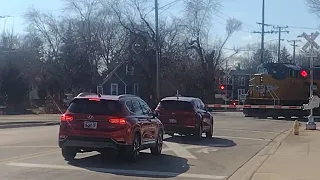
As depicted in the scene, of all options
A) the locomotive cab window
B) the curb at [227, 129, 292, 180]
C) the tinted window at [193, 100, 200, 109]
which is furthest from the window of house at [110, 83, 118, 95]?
the curb at [227, 129, 292, 180]

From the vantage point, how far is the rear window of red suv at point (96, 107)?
13.8m

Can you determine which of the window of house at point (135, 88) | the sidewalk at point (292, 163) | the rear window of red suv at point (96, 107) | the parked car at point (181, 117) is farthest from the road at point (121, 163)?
the window of house at point (135, 88)

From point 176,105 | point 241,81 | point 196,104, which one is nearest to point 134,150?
point 176,105

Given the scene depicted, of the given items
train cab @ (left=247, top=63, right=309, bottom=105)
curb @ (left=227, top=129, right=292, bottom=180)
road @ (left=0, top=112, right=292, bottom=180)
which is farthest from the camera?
train cab @ (left=247, top=63, right=309, bottom=105)

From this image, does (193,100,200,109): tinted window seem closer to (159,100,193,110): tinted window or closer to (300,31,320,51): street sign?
(159,100,193,110): tinted window

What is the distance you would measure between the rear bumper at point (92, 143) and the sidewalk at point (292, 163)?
3.40 meters

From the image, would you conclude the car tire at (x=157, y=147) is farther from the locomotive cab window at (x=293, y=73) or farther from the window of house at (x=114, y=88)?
the window of house at (x=114, y=88)

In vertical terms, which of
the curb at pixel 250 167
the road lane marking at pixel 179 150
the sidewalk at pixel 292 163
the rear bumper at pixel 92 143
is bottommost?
the curb at pixel 250 167

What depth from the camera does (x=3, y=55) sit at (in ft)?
252

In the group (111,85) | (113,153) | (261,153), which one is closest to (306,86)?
(261,153)

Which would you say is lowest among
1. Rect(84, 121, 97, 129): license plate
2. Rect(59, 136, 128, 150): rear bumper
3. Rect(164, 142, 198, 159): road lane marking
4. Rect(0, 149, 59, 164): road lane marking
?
Rect(164, 142, 198, 159): road lane marking

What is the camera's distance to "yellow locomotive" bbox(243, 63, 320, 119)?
43.2 metres

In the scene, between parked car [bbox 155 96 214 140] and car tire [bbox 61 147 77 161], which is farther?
parked car [bbox 155 96 214 140]

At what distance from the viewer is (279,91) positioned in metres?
44.3
